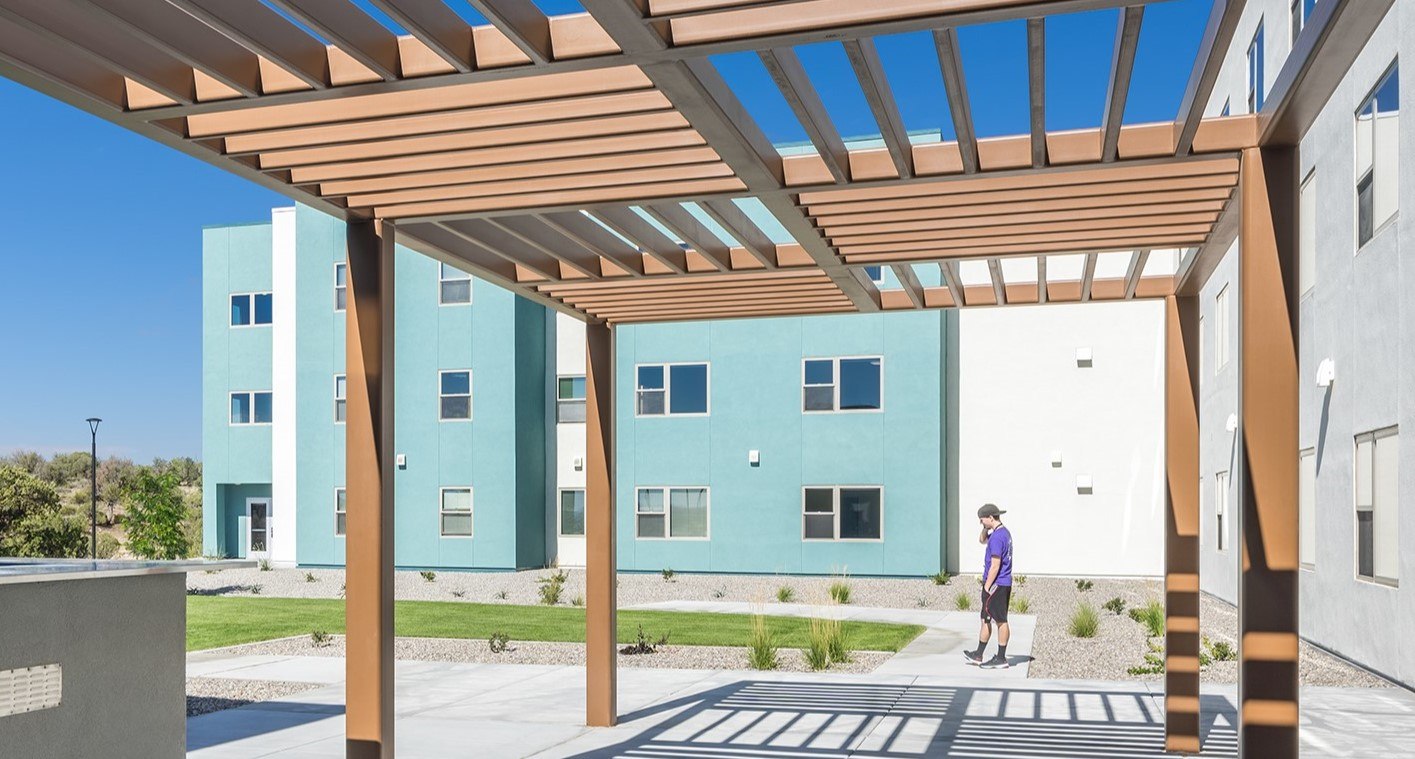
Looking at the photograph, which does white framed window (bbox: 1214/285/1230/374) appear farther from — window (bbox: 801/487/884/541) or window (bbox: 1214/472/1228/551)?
window (bbox: 801/487/884/541)

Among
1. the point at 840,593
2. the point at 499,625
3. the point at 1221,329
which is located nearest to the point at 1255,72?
the point at 1221,329

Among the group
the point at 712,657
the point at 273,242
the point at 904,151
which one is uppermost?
the point at 273,242

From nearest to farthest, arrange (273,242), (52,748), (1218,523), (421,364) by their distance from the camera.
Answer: (52,748)
(1218,523)
(421,364)
(273,242)

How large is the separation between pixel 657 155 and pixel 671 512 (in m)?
22.6

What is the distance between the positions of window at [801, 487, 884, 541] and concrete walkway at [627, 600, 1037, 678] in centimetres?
545

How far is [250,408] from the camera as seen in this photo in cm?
3180

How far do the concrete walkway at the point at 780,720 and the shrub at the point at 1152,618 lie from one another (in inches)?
171

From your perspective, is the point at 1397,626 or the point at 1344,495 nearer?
the point at 1397,626

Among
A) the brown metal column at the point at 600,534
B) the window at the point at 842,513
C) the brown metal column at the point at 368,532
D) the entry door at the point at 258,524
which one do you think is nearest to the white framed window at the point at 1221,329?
the window at the point at 842,513

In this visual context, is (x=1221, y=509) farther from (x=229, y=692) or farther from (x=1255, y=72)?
(x=229, y=692)

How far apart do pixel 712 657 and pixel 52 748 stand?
9077 millimetres

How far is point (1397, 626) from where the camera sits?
11.5m

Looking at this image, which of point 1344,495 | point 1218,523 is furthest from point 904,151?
point 1218,523

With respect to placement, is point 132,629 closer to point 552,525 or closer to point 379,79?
point 379,79
